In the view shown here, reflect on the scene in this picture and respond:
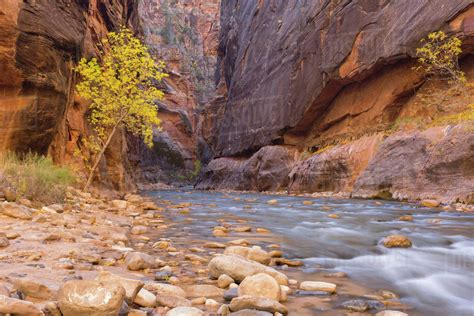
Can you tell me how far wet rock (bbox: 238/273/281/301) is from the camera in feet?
10.8

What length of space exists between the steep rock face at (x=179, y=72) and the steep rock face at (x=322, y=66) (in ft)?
44.9

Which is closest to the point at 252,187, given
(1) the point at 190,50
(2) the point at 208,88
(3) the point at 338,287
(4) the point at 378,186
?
(4) the point at 378,186

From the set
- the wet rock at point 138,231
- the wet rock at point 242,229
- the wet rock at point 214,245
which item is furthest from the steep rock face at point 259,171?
the wet rock at point 214,245

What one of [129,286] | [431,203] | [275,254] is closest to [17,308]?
[129,286]

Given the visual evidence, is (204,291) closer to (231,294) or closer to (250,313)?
(231,294)

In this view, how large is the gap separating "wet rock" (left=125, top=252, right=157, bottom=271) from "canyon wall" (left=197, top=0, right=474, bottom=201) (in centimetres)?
1061

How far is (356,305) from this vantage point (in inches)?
129

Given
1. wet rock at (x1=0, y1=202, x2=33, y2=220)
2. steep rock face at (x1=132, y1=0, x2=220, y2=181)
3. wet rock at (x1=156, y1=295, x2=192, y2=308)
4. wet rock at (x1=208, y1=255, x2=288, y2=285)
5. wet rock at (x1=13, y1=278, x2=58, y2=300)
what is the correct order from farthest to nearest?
1. steep rock face at (x1=132, y1=0, x2=220, y2=181)
2. wet rock at (x1=0, y1=202, x2=33, y2=220)
3. wet rock at (x1=208, y1=255, x2=288, y2=285)
4. wet rock at (x1=156, y1=295, x2=192, y2=308)
5. wet rock at (x1=13, y1=278, x2=58, y2=300)

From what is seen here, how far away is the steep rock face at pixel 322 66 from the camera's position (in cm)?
2047

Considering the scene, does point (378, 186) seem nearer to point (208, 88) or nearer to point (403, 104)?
point (403, 104)

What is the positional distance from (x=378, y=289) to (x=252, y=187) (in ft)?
93.5

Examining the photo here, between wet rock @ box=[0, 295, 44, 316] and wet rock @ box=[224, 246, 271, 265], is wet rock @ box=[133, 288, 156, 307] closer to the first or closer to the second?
wet rock @ box=[0, 295, 44, 316]

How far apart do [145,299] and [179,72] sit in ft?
250

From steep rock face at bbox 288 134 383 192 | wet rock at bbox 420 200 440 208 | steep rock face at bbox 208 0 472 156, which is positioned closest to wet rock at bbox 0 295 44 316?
wet rock at bbox 420 200 440 208
